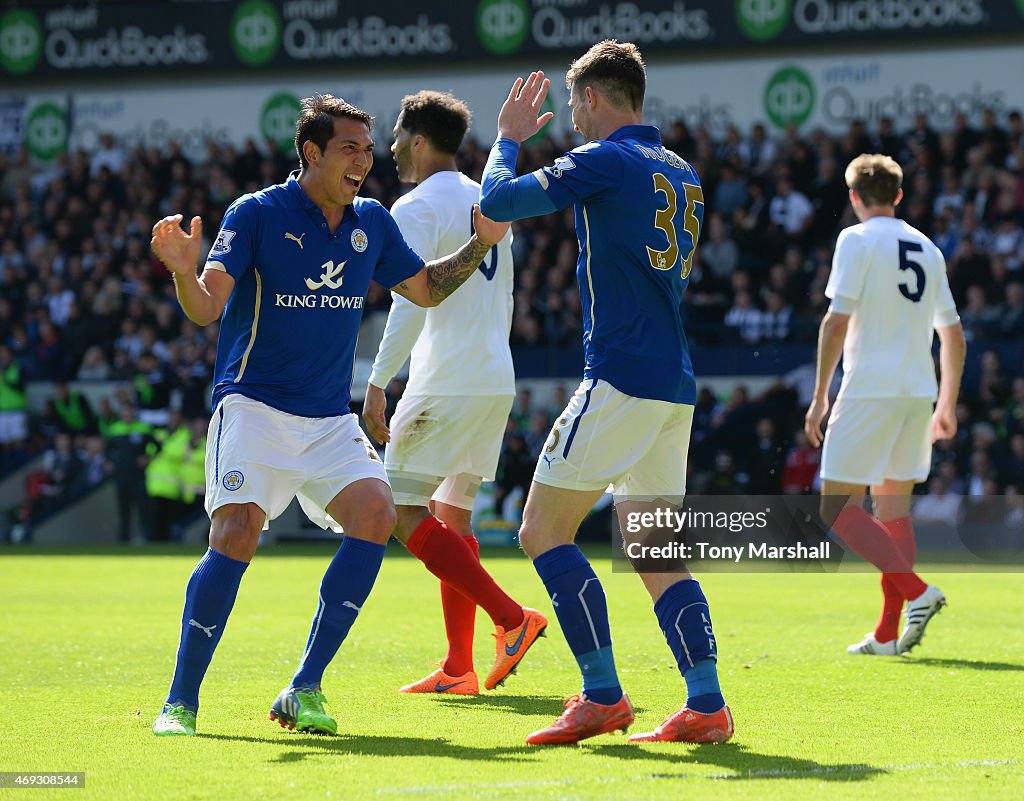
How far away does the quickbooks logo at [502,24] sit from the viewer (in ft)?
88.5

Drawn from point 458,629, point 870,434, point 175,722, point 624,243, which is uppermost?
point 624,243

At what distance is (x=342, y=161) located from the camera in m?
6.05

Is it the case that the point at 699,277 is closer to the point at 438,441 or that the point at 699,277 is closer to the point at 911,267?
the point at 911,267

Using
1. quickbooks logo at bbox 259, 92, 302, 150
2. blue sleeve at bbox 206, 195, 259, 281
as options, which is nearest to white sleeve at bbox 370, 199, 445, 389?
blue sleeve at bbox 206, 195, 259, 281

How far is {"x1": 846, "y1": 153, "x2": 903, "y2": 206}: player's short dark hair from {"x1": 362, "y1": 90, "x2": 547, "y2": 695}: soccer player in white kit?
2404mm

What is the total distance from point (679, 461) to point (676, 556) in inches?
13.5

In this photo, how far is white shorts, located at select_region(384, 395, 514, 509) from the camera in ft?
23.8

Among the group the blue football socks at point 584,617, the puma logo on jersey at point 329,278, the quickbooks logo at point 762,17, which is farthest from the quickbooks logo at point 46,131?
the blue football socks at point 584,617

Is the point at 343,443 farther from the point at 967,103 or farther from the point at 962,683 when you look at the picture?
the point at 967,103

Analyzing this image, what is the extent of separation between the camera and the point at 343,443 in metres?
6.03

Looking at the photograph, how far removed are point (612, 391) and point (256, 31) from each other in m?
24.6

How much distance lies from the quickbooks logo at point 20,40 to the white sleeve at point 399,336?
24.9 meters

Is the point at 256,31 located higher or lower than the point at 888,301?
higher

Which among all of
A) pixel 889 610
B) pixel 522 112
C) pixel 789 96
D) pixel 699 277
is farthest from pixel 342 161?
pixel 789 96
